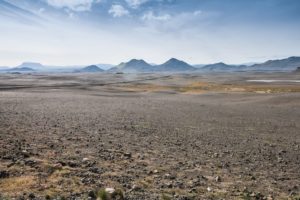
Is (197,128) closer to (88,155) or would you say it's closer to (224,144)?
(224,144)

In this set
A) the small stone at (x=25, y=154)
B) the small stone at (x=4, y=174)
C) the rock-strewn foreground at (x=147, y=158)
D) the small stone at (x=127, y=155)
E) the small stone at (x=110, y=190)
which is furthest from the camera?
the small stone at (x=127, y=155)

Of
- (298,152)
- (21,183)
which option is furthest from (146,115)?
(21,183)

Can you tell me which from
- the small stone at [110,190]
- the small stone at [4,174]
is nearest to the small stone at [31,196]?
the small stone at [110,190]

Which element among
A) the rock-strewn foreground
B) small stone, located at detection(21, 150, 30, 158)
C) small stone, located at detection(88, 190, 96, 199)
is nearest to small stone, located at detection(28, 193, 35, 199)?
the rock-strewn foreground

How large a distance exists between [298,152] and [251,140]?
336cm

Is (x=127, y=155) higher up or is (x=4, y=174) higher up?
(x=4, y=174)

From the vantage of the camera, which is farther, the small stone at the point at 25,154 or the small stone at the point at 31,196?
the small stone at the point at 25,154

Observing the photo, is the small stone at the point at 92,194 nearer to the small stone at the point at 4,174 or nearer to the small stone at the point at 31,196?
the small stone at the point at 31,196

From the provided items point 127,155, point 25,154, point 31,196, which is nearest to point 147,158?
point 127,155

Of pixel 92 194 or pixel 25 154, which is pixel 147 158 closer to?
pixel 25 154

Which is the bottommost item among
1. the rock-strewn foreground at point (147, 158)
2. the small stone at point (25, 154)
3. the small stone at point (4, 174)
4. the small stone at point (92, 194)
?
the rock-strewn foreground at point (147, 158)

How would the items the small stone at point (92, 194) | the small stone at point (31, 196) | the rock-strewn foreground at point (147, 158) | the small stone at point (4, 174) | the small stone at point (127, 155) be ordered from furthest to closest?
the small stone at point (127, 155) < the small stone at point (4, 174) < the rock-strewn foreground at point (147, 158) < the small stone at point (92, 194) < the small stone at point (31, 196)

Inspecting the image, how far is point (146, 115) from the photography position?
1230 inches

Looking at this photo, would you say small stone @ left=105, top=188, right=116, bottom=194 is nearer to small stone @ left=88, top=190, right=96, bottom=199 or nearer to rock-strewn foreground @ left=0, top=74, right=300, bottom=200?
rock-strewn foreground @ left=0, top=74, right=300, bottom=200
